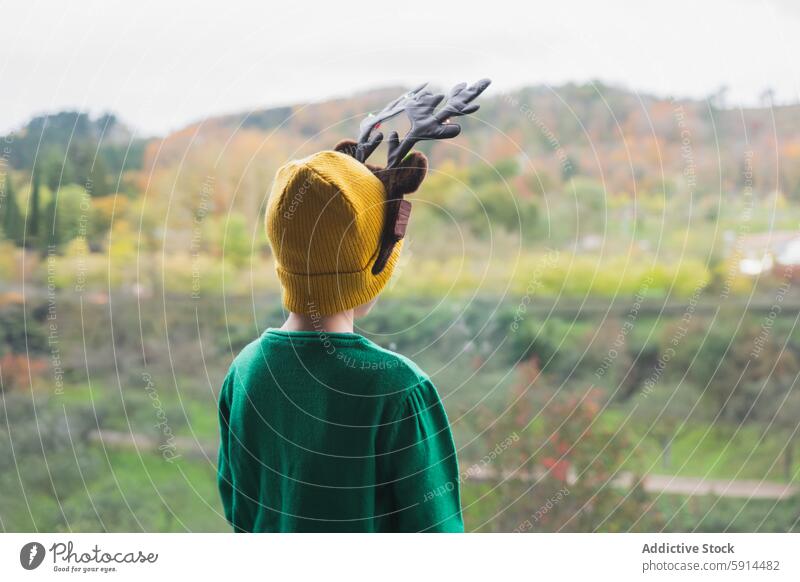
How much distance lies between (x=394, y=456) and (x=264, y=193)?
0.85 metres

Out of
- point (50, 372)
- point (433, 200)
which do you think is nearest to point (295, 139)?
point (433, 200)

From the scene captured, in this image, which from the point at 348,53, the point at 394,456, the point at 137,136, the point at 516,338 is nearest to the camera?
the point at 394,456

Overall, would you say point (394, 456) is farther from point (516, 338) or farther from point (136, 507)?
point (136, 507)

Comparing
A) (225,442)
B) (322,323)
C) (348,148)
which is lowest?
(225,442)

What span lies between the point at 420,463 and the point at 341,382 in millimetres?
101

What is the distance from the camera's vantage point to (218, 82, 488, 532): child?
2.30 feet

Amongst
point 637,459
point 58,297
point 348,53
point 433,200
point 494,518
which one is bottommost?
point 494,518

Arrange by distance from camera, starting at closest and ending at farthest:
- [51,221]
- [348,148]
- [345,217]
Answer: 1. [345,217]
2. [348,148]
3. [51,221]

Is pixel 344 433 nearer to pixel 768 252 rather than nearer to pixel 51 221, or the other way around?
pixel 51 221

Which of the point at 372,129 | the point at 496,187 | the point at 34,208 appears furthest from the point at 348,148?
the point at 34,208

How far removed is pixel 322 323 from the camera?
2.40 ft

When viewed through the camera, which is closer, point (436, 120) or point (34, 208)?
point (436, 120)

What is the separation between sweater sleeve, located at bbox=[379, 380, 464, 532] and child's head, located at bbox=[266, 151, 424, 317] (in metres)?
0.12

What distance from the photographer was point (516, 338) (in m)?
1.54
